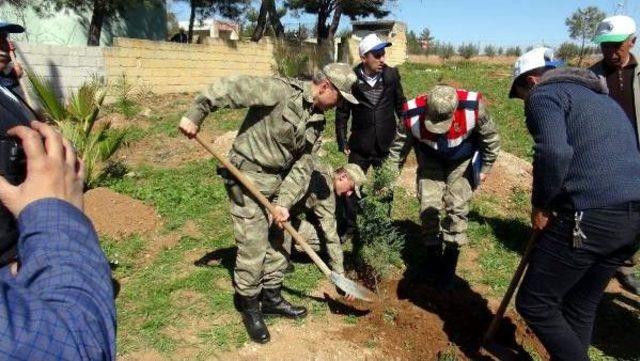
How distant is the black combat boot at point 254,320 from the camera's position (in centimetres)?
356

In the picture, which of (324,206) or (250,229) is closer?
(250,229)

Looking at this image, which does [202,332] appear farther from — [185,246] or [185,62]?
[185,62]

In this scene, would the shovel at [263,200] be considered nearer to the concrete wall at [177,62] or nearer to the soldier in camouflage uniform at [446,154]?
the soldier in camouflage uniform at [446,154]

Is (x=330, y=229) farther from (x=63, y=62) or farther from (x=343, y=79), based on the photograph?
(x=63, y=62)

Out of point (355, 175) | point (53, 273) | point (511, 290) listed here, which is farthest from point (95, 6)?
point (53, 273)

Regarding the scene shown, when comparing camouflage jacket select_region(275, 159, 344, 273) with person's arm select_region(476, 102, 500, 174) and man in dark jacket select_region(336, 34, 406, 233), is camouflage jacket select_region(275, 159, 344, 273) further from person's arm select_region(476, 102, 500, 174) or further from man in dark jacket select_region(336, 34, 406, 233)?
person's arm select_region(476, 102, 500, 174)

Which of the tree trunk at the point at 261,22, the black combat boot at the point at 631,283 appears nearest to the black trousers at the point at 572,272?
the black combat boot at the point at 631,283

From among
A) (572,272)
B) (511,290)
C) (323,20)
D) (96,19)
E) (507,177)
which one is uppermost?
(323,20)

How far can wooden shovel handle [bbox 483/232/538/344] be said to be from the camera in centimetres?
302

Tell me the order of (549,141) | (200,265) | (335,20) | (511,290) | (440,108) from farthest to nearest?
(335,20), (200,265), (440,108), (511,290), (549,141)

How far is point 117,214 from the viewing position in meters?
5.56

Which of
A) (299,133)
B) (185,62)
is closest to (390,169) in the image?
(299,133)

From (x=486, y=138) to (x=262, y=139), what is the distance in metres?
2.00

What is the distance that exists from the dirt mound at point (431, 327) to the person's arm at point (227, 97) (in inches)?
76.3
